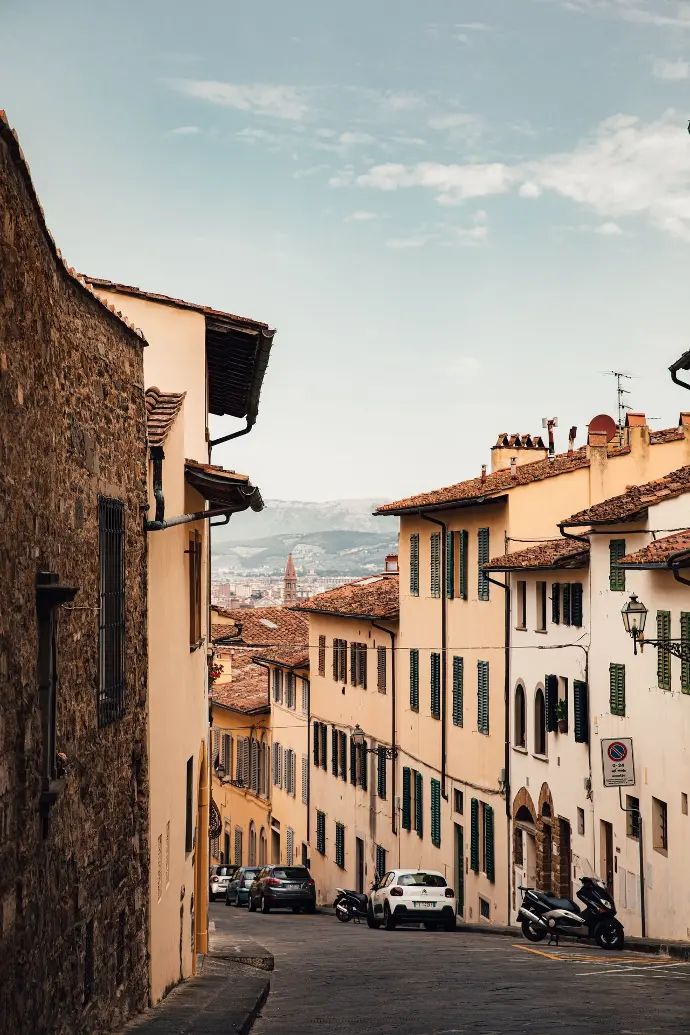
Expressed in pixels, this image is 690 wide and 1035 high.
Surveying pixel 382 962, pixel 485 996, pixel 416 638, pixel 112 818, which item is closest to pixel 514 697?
pixel 416 638

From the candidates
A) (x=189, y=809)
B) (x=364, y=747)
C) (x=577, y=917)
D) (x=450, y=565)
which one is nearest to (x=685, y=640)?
(x=577, y=917)

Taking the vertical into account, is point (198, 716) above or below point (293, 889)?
above

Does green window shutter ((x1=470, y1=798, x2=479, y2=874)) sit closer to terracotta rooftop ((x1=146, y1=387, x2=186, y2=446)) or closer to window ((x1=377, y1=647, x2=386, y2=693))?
window ((x1=377, y1=647, x2=386, y2=693))

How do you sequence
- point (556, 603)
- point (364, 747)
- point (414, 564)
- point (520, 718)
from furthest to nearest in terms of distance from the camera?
point (364, 747) < point (414, 564) < point (520, 718) < point (556, 603)

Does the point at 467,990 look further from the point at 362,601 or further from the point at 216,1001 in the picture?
the point at 362,601

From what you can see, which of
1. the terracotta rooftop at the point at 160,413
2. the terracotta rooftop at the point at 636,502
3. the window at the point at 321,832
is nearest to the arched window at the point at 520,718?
the terracotta rooftop at the point at 636,502

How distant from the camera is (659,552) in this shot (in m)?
25.8

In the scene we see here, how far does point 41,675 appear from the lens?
27.6 ft

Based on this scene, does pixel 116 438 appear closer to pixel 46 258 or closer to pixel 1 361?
pixel 46 258

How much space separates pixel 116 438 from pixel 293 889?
3276cm

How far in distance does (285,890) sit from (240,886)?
18.4 feet

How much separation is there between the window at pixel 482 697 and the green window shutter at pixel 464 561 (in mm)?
2261

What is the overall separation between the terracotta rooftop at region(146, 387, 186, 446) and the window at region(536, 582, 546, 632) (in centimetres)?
2104

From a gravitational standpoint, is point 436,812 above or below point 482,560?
below
